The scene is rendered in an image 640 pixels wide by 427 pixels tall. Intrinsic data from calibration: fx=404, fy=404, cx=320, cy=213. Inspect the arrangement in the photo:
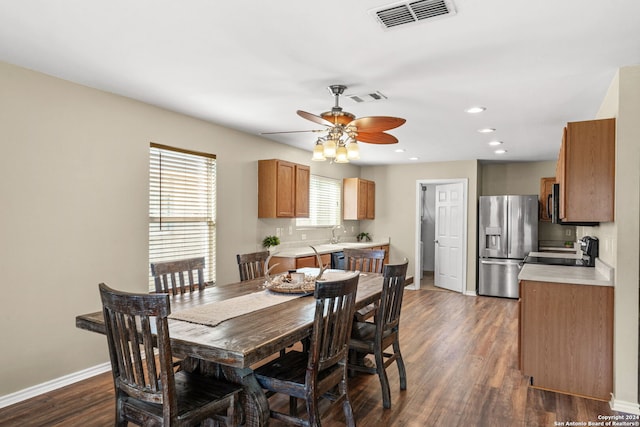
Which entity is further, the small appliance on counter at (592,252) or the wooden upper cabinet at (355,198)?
the wooden upper cabinet at (355,198)

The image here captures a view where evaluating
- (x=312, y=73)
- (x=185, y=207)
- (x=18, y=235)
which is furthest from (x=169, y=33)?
(x=185, y=207)

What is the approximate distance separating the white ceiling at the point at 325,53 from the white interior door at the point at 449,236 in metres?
3.27

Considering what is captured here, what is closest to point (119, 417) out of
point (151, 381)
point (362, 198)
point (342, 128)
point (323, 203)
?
point (151, 381)

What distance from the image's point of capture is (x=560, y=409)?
2795 millimetres

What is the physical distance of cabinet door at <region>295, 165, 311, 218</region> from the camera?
5.49m

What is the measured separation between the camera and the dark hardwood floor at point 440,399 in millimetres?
2633

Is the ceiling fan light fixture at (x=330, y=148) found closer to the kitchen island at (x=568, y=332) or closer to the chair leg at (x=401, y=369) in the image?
the chair leg at (x=401, y=369)

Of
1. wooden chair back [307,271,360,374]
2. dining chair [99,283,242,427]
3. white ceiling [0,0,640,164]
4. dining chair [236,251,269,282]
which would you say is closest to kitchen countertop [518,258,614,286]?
white ceiling [0,0,640,164]

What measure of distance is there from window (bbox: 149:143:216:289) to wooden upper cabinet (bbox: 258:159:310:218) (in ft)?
2.41

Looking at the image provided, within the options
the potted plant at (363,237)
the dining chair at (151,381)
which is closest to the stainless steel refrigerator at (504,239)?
the potted plant at (363,237)

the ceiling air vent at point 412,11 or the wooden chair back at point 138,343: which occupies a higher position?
the ceiling air vent at point 412,11

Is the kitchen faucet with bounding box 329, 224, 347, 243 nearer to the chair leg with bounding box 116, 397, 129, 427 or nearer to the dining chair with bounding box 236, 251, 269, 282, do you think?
the dining chair with bounding box 236, 251, 269, 282

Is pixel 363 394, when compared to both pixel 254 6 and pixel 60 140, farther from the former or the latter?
pixel 60 140

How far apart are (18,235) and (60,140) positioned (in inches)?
30.5
